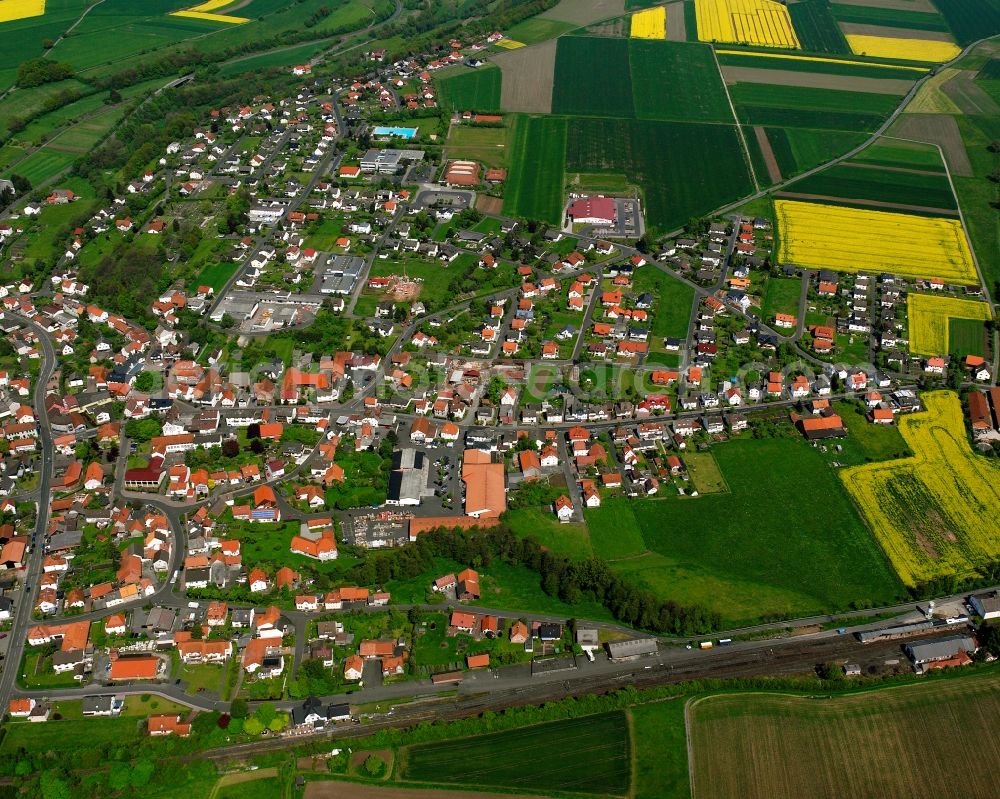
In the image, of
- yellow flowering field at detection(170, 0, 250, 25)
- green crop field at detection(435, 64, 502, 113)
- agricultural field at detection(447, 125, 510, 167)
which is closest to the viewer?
agricultural field at detection(447, 125, 510, 167)

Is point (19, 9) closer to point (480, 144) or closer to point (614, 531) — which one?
point (480, 144)

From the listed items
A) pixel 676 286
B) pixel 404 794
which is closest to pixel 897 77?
pixel 676 286

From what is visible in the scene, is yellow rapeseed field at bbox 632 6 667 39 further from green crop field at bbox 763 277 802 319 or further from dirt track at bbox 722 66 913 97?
green crop field at bbox 763 277 802 319

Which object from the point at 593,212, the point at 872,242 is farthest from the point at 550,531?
the point at 872,242

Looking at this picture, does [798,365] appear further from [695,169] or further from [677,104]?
[677,104]

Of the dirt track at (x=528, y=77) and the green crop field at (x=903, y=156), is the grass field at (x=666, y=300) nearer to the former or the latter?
the green crop field at (x=903, y=156)

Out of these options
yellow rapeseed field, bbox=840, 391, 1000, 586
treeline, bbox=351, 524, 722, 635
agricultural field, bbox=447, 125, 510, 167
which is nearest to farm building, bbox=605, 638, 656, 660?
treeline, bbox=351, 524, 722, 635
